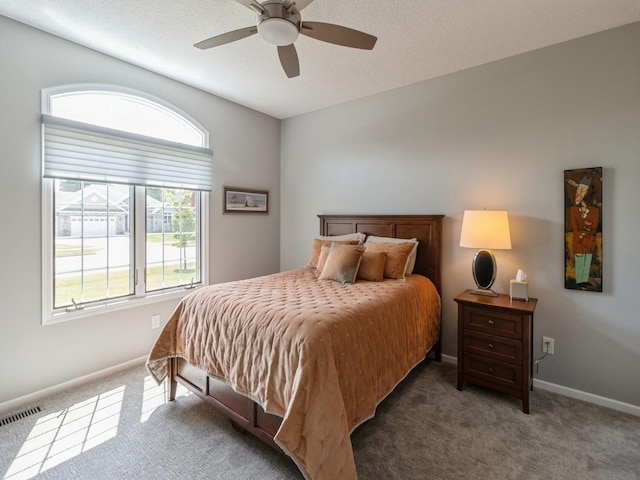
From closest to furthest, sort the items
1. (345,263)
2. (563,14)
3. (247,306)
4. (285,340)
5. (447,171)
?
(285,340) < (247,306) < (563,14) < (345,263) < (447,171)

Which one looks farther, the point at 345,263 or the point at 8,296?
the point at 345,263

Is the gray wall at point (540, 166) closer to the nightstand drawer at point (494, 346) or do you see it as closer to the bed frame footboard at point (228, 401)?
the nightstand drawer at point (494, 346)

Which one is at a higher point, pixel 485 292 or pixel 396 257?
pixel 396 257

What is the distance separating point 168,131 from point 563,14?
3547 millimetres

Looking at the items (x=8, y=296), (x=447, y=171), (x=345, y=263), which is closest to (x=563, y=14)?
(x=447, y=171)

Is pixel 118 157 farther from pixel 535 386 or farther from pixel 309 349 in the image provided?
pixel 535 386

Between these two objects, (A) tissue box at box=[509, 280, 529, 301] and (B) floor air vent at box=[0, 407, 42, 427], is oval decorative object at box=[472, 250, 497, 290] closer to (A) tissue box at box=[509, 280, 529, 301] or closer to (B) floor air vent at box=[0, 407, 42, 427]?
(A) tissue box at box=[509, 280, 529, 301]

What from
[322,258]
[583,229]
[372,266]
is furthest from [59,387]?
[583,229]

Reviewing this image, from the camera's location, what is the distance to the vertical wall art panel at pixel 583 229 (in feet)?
7.66

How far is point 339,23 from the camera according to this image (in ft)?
7.47

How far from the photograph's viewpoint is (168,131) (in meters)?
3.25

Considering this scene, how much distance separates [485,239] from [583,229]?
712 millimetres

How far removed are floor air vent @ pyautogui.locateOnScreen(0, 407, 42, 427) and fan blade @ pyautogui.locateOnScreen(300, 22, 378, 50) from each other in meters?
3.20

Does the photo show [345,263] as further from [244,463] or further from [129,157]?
[129,157]
